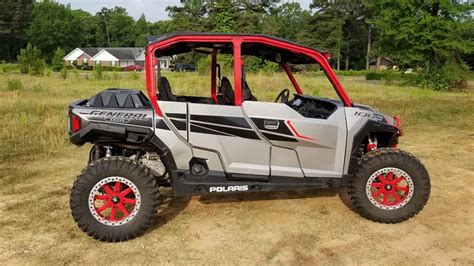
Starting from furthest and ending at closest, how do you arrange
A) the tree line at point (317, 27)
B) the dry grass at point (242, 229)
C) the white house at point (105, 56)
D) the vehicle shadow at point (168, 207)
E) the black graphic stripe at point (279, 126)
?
the white house at point (105, 56) < the tree line at point (317, 27) < the vehicle shadow at point (168, 207) < the black graphic stripe at point (279, 126) < the dry grass at point (242, 229)

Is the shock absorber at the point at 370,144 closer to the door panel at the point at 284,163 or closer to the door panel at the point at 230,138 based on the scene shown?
the door panel at the point at 284,163

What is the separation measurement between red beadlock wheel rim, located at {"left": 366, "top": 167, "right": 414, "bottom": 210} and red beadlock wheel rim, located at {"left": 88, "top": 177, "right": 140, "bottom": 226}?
2.51m

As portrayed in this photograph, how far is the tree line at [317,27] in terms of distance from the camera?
955 inches

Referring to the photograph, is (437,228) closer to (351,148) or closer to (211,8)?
(351,148)

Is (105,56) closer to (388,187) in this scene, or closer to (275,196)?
(275,196)

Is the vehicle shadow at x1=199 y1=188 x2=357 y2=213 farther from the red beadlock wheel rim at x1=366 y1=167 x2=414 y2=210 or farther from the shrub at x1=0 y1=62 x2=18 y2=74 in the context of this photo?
the shrub at x1=0 y1=62 x2=18 y2=74

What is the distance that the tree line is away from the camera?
2427cm

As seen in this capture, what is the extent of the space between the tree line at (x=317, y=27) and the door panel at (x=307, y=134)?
22.9m

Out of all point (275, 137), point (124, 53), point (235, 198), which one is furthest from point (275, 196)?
point (124, 53)

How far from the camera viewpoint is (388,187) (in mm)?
4402

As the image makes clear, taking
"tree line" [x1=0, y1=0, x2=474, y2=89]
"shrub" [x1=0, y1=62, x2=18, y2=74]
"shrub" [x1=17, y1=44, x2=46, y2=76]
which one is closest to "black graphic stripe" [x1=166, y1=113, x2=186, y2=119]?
"tree line" [x1=0, y1=0, x2=474, y2=89]

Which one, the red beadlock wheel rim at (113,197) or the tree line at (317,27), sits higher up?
the tree line at (317,27)

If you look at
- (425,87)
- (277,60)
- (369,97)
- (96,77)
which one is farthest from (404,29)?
(277,60)

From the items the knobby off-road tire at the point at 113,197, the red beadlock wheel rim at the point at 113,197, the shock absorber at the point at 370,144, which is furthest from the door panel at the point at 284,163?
the red beadlock wheel rim at the point at 113,197
